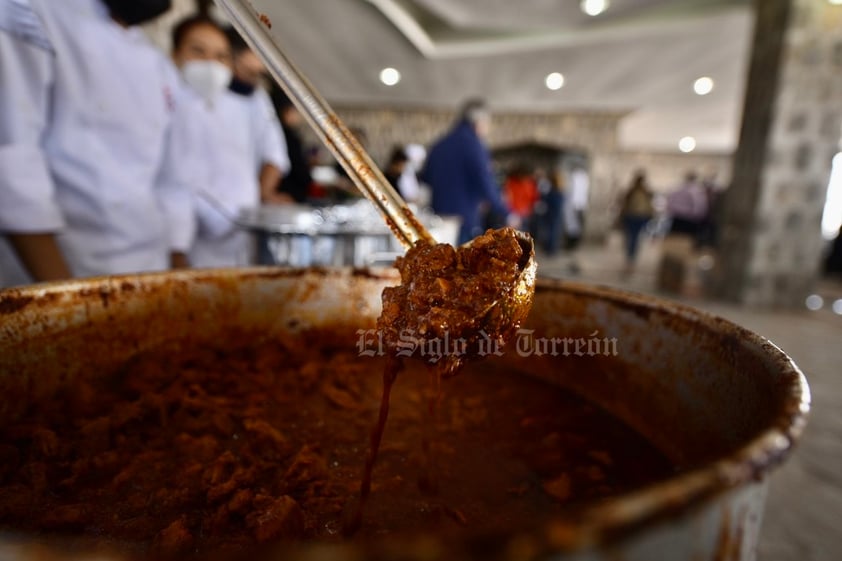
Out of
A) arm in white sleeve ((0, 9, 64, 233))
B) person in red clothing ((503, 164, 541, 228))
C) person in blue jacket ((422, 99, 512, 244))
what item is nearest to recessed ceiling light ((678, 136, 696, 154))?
person in red clothing ((503, 164, 541, 228))

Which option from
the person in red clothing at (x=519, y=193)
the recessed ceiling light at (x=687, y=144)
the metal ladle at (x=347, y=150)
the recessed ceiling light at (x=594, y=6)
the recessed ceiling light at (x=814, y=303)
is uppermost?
the recessed ceiling light at (x=687, y=144)

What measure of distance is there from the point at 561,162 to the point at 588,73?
4.32m

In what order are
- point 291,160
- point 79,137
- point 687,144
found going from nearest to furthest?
point 79,137 < point 291,160 < point 687,144

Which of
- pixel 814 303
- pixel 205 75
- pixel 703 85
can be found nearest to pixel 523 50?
A: pixel 703 85

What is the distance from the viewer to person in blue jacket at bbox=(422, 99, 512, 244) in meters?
4.48

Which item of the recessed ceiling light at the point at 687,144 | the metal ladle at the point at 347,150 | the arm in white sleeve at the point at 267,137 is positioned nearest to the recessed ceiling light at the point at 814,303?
the arm in white sleeve at the point at 267,137

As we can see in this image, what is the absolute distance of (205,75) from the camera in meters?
2.37

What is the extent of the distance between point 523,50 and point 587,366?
27.3 feet

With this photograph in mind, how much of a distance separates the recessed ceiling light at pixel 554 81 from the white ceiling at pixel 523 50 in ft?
0.41

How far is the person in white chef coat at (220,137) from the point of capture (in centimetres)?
236

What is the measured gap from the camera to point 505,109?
38.0ft

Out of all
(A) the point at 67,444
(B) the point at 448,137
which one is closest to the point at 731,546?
(A) the point at 67,444

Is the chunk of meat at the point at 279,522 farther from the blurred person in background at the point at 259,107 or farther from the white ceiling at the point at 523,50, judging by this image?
the white ceiling at the point at 523,50

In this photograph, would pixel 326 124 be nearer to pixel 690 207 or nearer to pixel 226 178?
pixel 226 178
